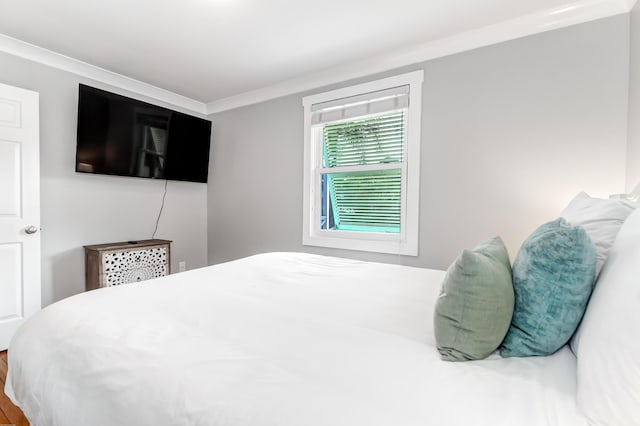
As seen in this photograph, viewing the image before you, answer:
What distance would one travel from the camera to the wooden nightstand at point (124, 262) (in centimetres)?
262

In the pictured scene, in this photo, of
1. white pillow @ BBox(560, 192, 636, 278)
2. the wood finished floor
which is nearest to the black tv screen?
the wood finished floor

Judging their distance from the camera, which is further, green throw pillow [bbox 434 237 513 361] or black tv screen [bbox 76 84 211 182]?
black tv screen [bbox 76 84 211 182]

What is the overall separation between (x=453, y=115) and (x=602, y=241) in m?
1.66

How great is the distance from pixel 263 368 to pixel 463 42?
99.9 inches

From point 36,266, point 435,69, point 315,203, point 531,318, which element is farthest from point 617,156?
point 36,266

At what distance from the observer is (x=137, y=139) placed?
2.95 meters

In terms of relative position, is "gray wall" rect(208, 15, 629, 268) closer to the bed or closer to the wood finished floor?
the bed

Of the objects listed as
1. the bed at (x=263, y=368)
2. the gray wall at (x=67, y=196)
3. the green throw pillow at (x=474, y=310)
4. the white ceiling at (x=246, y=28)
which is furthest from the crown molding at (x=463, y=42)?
the green throw pillow at (x=474, y=310)

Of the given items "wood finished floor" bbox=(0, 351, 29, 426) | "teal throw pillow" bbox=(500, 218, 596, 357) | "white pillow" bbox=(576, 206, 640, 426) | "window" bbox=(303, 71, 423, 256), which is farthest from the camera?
"window" bbox=(303, 71, 423, 256)

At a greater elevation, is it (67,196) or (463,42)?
(463,42)

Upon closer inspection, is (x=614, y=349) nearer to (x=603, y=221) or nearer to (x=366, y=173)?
(x=603, y=221)

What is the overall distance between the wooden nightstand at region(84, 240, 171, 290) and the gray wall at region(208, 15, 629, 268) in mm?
1850

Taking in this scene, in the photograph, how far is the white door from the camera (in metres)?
2.25

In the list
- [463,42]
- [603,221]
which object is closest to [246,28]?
[463,42]
